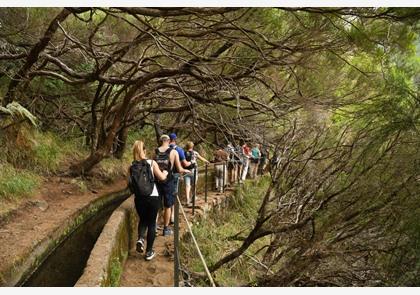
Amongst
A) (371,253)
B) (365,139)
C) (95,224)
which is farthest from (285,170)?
(95,224)

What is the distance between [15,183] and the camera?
20.5 feet

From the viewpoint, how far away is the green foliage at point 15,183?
597 centimetres

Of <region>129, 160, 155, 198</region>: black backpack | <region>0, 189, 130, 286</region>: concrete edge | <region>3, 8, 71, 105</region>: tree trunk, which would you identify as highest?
<region>3, 8, 71, 105</region>: tree trunk

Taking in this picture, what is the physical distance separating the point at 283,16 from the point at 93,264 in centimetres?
358

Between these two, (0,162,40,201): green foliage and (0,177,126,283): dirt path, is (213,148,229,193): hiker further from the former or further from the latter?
(0,162,40,201): green foliage

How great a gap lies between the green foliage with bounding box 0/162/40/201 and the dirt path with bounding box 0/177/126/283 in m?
0.18

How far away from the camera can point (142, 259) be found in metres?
4.50

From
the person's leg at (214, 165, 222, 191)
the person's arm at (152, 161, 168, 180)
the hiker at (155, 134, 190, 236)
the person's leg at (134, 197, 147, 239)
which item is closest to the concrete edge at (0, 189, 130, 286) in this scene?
the person's leg at (134, 197, 147, 239)

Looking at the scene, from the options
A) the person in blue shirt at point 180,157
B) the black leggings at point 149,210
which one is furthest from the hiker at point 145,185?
the person in blue shirt at point 180,157

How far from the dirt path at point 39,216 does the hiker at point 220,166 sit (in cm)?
226

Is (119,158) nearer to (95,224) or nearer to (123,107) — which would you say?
(123,107)

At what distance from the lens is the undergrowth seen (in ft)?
17.4

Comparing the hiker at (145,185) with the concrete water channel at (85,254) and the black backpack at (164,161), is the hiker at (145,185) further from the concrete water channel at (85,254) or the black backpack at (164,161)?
→ the concrete water channel at (85,254)

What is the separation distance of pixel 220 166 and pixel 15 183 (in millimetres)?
3822
